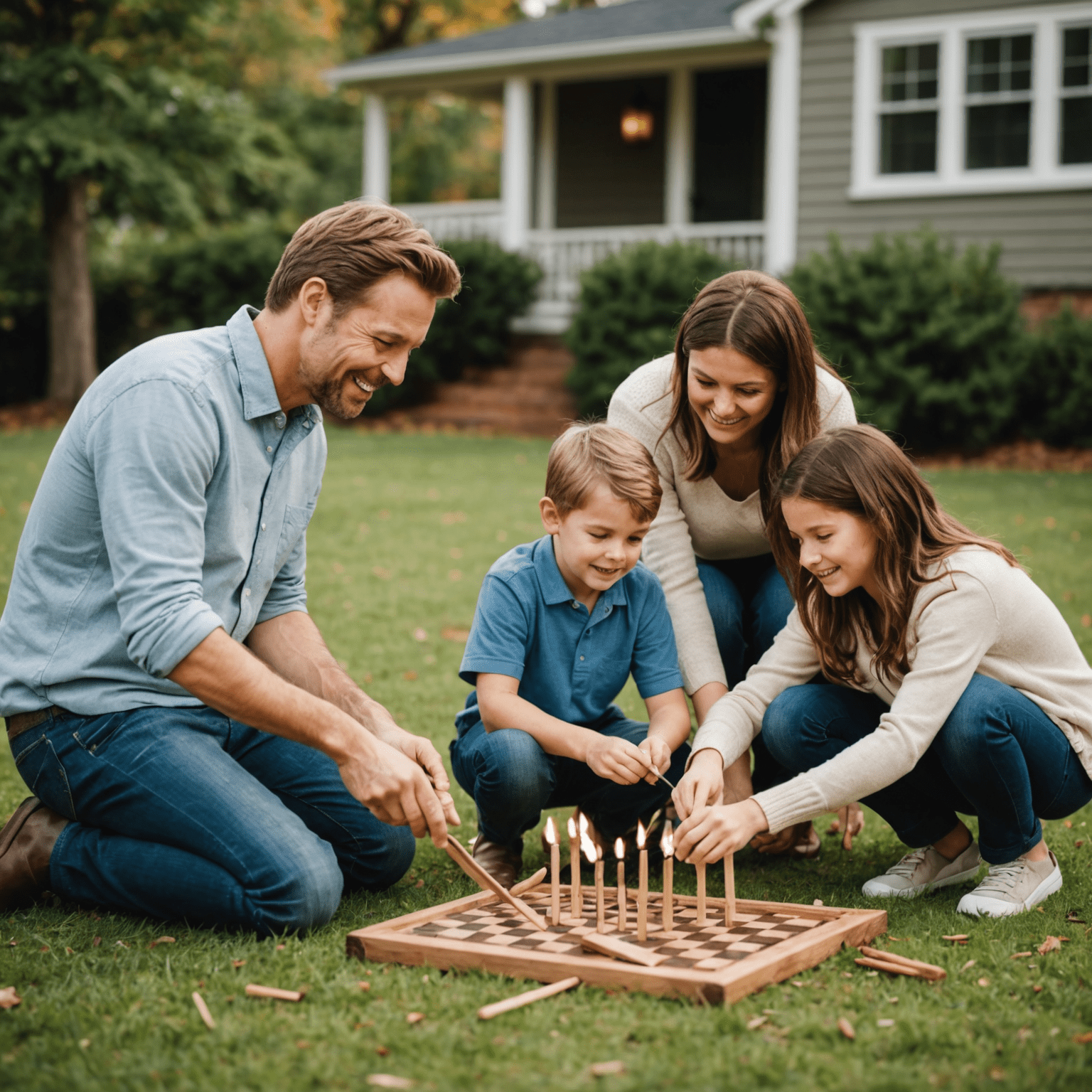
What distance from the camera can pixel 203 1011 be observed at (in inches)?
109

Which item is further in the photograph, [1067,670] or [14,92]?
[14,92]

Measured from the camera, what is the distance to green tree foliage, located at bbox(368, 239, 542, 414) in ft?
56.3

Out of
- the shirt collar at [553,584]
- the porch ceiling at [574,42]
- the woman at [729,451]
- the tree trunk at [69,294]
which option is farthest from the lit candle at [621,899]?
the tree trunk at [69,294]

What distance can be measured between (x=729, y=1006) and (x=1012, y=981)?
73cm

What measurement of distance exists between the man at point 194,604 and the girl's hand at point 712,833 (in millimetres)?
612

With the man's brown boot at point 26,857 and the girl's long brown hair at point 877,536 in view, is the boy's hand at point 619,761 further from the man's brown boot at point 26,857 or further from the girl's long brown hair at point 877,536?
the man's brown boot at point 26,857

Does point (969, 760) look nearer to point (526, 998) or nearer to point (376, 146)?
point (526, 998)

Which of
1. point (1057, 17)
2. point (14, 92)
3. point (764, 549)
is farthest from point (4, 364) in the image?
point (764, 549)

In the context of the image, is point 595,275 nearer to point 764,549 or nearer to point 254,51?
point 764,549

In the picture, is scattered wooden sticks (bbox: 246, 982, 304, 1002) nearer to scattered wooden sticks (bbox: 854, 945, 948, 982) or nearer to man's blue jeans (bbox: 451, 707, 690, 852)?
man's blue jeans (bbox: 451, 707, 690, 852)

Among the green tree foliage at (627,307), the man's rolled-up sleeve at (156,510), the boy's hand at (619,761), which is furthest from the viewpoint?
the green tree foliage at (627,307)

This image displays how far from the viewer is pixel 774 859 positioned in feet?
14.1

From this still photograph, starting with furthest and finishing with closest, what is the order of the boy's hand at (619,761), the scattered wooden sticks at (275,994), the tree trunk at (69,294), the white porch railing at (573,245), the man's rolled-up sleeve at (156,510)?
the tree trunk at (69,294) → the white porch railing at (573,245) → the boy's hand at (619,761) → the man's rolled-up sleeve at (156,510) → the scattered wooden sticks at (275,994)

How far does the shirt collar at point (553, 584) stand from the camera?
12.9ft
